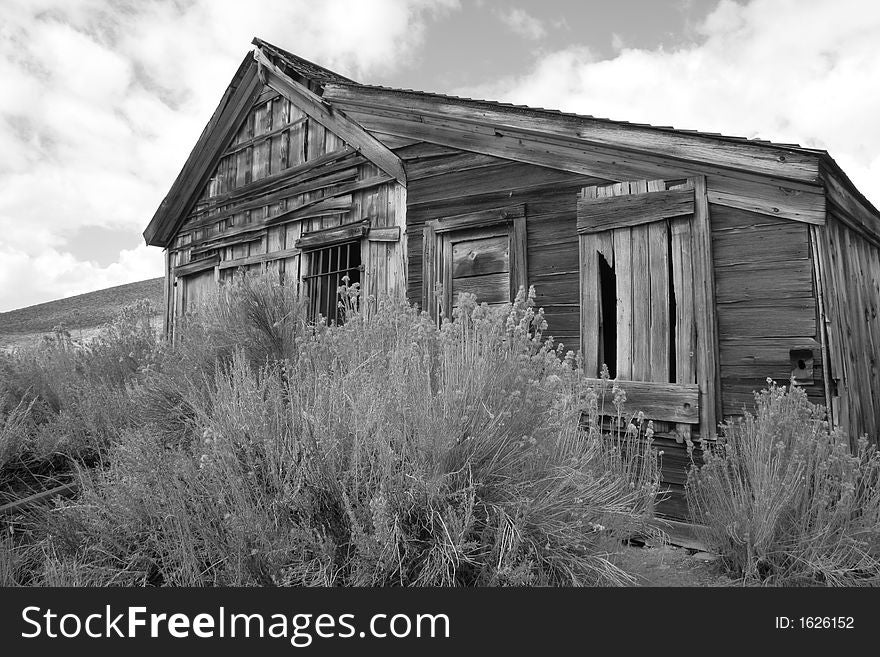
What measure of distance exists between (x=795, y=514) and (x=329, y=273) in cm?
645

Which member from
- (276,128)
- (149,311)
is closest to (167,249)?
(276,128)

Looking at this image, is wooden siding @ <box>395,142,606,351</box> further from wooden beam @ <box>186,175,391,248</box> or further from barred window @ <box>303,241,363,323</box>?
barred window @ <box>303,241,363,323</box>

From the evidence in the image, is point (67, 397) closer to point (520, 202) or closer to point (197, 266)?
point (520, 202)

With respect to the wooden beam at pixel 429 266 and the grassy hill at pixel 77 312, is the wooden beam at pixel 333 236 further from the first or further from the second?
the grassy hill at pixel 77 312

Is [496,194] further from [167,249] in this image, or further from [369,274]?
[167,249]

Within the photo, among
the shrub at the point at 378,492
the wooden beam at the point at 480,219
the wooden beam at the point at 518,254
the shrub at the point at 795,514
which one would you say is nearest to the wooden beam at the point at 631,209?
the wooden beam at the point at 518,254

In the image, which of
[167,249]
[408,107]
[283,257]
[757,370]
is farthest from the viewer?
[167,249]

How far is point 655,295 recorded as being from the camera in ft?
19.1

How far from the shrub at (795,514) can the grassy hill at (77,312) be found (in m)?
26.0

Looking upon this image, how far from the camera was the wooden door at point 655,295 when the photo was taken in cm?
552

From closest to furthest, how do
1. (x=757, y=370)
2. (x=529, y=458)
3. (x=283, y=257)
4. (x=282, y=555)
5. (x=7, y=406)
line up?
(x=282, y=555)
(x=529, y=458)
(x=757, y=370)
(x=7, y=406)
(x=283, y=257)

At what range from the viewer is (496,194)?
23.0 ft

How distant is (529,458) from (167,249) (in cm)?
1094

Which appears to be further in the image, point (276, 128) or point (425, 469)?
point (276, 128)
